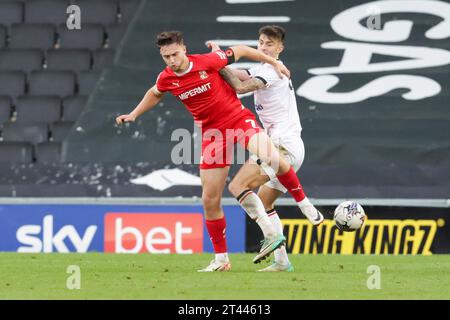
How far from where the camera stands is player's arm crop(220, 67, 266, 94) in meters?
11.5

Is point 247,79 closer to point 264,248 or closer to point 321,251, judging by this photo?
point 264,248

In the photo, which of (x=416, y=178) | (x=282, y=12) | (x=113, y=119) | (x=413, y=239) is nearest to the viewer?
(x=413, y=239)

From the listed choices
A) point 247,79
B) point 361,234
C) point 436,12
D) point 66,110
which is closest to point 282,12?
point 436,12

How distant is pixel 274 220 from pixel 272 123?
876 millimetres

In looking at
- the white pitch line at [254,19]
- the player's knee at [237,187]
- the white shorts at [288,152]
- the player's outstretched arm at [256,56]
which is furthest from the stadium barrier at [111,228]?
the white pitch line at [254,19]

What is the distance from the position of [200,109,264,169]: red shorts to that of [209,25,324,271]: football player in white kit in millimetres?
250

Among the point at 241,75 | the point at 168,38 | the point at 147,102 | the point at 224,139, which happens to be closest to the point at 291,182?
the point at 224,139

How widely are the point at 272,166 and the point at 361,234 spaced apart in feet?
14.0

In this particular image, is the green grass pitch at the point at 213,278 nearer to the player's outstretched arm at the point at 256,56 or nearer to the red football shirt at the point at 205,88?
the red football shirt at the point at 205,88

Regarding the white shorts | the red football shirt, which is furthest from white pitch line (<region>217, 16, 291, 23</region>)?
the red football shirt

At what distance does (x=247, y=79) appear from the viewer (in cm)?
1168

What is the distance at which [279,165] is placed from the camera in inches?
454

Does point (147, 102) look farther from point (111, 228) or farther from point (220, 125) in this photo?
point (111, 228)

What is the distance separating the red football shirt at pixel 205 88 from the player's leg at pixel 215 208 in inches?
16.8
